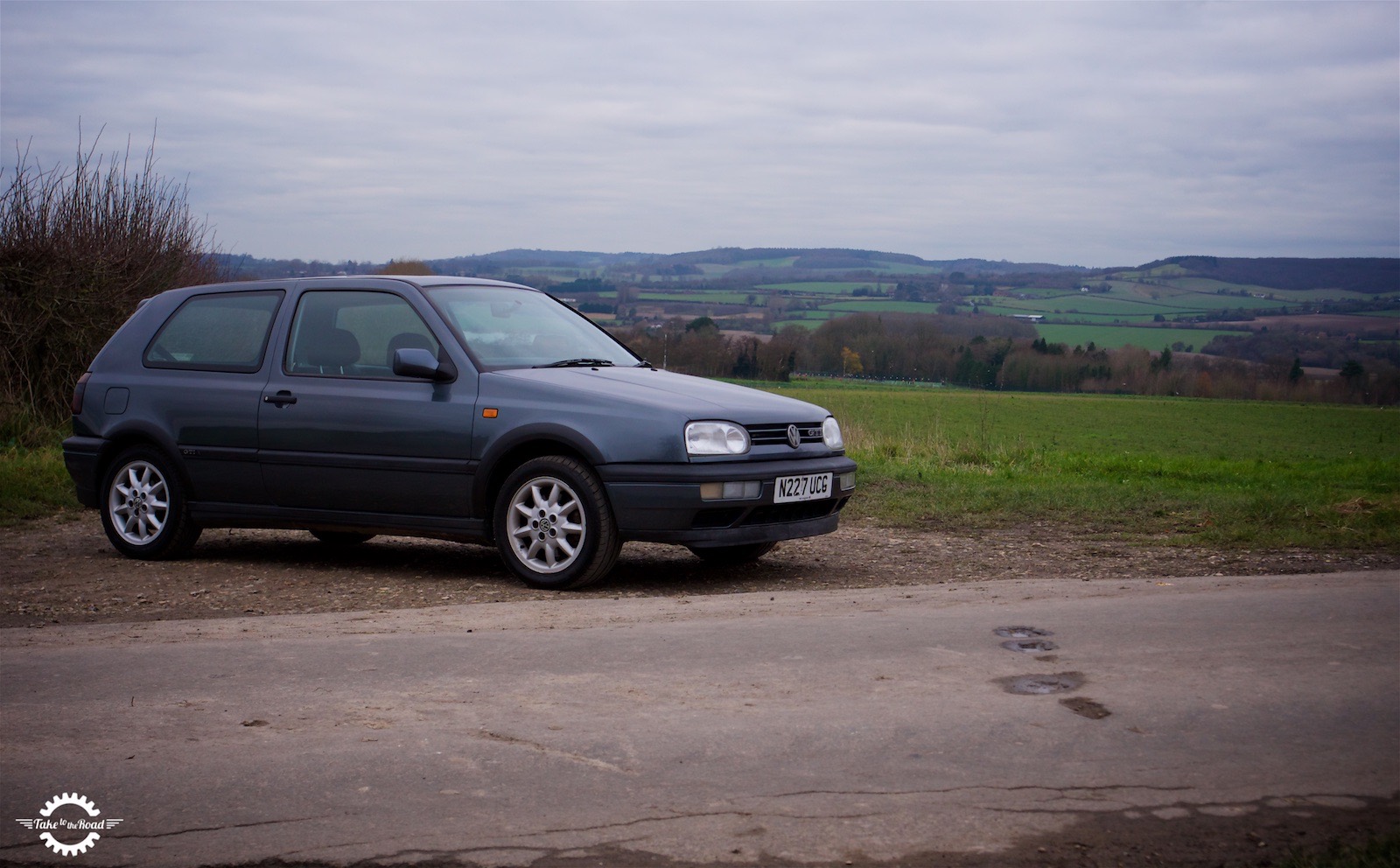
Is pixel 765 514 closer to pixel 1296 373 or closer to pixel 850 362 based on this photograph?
pixel 850 362

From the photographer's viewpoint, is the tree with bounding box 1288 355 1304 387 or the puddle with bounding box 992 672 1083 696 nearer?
the puddle with bounding box 992 672 1083 696

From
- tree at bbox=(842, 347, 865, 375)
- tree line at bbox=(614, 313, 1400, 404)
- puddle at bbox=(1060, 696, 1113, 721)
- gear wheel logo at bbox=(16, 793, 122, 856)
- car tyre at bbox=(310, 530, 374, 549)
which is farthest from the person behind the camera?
tree at bbox=(842, 347, 865, 375)

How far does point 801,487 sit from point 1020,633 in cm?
221

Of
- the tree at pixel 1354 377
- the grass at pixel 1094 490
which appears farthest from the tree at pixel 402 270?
the tree at pixel 1354 377

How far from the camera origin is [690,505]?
675 cm

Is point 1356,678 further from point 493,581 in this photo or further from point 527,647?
point 493,581

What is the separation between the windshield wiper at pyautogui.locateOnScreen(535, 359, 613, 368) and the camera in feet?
25.2

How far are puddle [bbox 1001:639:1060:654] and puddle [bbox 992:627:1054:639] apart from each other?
59 millimetres

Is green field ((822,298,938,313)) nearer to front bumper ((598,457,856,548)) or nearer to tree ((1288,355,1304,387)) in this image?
tree ((1288,355,1304,387))

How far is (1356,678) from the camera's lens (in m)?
4.36

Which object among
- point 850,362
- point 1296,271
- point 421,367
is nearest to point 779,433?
point 421,367

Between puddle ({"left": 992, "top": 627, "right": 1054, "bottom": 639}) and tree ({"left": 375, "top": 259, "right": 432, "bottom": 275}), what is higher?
→ tree ({"left": 375, "top": 259, "right": 432, "bottom": 275})

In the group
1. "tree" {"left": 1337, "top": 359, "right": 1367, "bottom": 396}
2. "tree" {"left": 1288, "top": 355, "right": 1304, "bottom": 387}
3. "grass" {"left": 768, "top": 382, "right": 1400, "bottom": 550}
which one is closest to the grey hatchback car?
"grass" {"left": 768, "top": 382, "right": 1400, "bottom": 550}

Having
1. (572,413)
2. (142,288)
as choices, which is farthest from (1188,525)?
(142,288)
